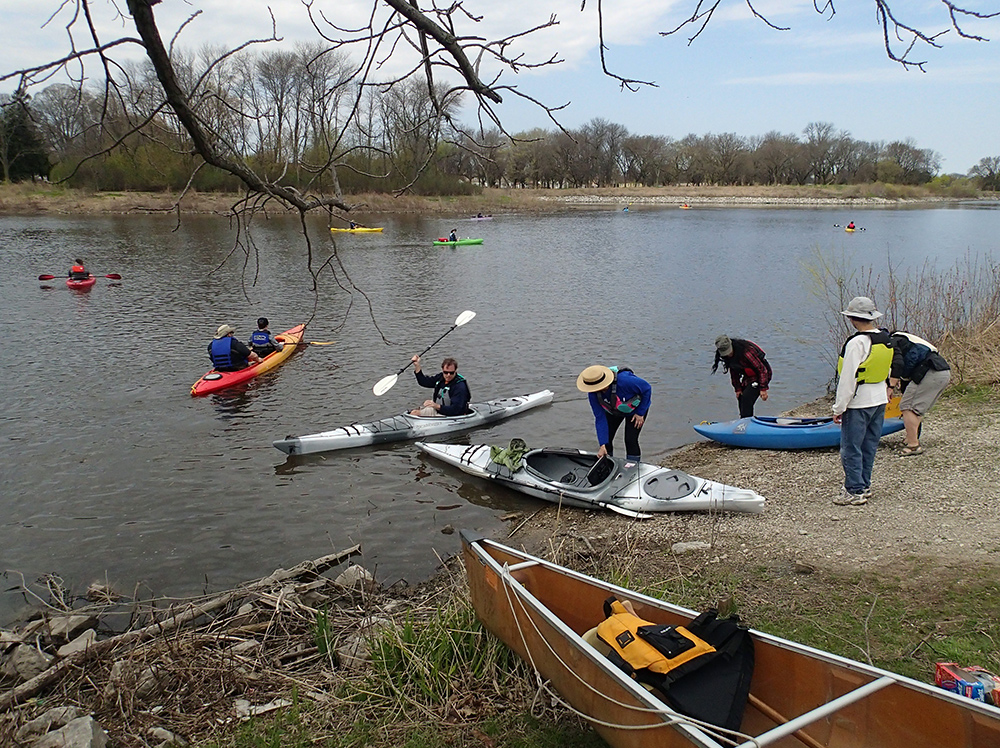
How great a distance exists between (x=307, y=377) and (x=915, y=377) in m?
9.92

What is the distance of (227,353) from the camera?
1203 cm

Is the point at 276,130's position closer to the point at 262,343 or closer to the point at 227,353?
the point at 227,353

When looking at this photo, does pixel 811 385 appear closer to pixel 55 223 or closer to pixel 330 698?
pixel 330 698

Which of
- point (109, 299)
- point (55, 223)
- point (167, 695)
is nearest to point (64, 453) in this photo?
point (167, 695)

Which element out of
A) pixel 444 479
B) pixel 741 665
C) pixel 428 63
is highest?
pixel 428 63

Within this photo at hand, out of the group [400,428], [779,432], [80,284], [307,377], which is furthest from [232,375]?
[80,284]

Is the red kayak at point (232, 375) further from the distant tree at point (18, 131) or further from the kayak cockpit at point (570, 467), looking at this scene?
the distant tree at point (18, 131)

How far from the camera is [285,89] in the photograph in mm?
3693

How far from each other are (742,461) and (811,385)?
480 cm

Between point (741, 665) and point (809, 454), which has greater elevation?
point (741, 665)

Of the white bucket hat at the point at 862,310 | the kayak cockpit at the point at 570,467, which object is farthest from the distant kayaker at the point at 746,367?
the white bucket hat at the point at 862,310

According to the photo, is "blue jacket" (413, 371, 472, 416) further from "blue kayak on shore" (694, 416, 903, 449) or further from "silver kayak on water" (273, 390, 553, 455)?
"blue kayak on shore" (694, 416, 903, 449)

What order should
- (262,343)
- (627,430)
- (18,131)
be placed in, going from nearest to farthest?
1. (18,131)
2. (627,430)
3. (262,343)

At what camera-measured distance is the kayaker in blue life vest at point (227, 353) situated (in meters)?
12.0
